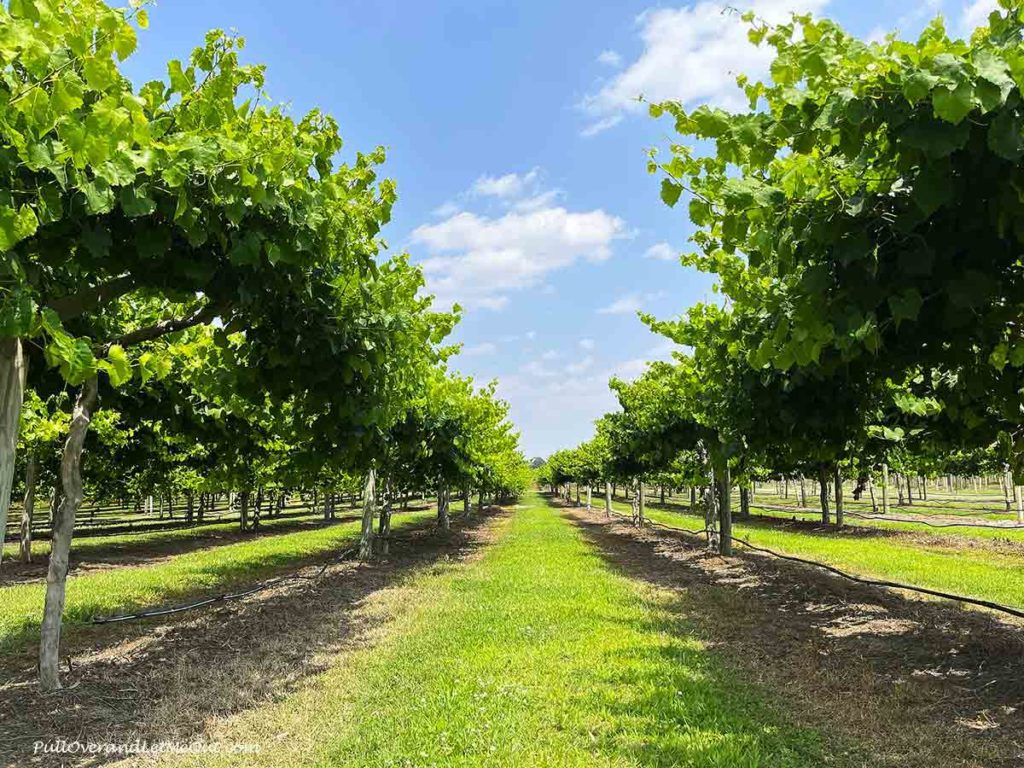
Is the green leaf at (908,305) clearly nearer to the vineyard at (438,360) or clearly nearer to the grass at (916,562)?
the vineyard at (438,360)

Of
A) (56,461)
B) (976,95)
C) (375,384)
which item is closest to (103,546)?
(56,461)

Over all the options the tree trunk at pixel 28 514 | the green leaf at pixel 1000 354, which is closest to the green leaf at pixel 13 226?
the green leaf at pixel 1000 354

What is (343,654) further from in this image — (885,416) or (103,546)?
(103,546)

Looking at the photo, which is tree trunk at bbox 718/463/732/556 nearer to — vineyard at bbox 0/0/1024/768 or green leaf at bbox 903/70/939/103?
vineyard at bbox 0/0/1024/768

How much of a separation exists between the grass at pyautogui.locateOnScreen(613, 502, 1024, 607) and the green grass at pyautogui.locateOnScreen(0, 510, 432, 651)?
13.3 meters

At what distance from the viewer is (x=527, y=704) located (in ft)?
18.5

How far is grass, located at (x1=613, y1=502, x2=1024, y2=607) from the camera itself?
1223cm

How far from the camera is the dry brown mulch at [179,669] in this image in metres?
5.21

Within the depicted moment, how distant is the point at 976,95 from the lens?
8.73 ft

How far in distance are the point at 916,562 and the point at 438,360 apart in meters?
12.7

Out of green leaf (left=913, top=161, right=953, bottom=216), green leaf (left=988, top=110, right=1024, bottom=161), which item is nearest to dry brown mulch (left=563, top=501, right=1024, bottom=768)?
green leaf (left=913, top=161, right=953, bottom=216)

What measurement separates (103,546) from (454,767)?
2290 cm

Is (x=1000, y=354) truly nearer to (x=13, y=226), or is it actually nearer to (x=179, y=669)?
(x=13, y=226)

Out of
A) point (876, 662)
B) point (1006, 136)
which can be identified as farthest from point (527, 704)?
point (1006, 136)
